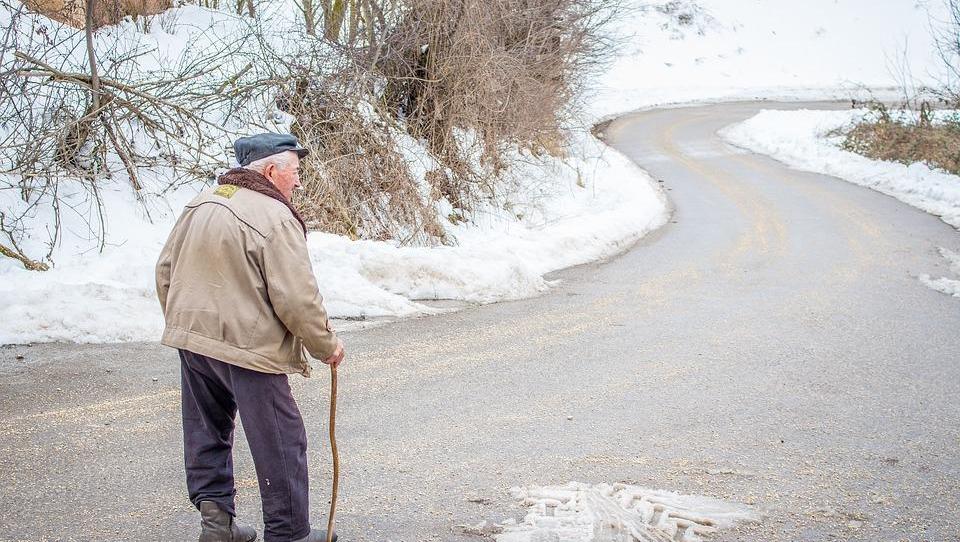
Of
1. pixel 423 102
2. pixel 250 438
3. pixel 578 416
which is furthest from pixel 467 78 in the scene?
pixel 250 438

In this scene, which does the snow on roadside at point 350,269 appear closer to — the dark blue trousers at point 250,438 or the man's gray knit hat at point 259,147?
the dark blue trousers at point 250,438

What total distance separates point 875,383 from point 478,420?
3280mm

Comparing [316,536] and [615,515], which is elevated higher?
[316,536]

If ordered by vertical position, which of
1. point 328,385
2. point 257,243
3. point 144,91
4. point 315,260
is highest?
point 144,91

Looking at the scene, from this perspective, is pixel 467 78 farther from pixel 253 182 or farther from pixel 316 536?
pixel 316 536

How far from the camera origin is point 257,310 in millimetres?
3443

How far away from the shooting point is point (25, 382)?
5.96 m

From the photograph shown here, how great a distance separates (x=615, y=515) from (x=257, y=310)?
2.08 meters

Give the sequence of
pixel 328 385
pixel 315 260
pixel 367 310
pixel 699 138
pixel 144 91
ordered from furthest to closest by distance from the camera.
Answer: pixel 699 138
pixel 144 91
pixel 315 260
pixel 367 310
pixel 328 385

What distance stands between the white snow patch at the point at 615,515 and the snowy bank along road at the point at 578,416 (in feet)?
0.35

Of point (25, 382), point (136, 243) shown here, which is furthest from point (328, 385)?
point (136, 243)

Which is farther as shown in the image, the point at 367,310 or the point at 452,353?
the point at 367,310

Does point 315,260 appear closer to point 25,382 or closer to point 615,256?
point 25,382

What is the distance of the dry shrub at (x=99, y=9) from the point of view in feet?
40.1
